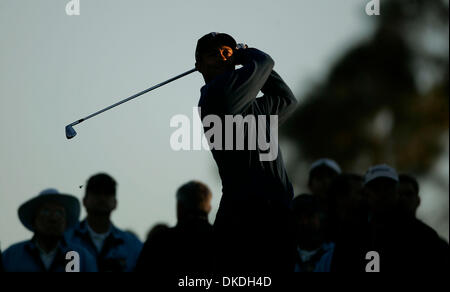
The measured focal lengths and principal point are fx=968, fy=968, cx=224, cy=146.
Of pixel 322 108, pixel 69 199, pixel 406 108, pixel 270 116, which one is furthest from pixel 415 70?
pixel 270 116

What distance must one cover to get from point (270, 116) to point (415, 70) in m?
19.7

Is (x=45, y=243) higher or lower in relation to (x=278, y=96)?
lower

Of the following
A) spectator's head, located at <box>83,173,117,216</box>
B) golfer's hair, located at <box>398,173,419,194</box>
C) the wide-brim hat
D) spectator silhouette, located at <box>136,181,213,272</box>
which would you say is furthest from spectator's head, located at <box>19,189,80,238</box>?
golfer's hair, located at <box>398,173,419,194</box>

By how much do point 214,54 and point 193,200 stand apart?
6.10 ft

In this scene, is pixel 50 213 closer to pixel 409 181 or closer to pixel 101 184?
pixel 101 184

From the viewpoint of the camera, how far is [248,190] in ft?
17.1

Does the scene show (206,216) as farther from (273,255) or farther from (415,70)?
(415,70)

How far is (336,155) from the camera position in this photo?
25031 mm

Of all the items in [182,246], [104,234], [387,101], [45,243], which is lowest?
[182,246]

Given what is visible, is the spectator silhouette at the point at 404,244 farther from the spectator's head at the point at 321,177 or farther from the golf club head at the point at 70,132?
the golf club head at the point at 70,132

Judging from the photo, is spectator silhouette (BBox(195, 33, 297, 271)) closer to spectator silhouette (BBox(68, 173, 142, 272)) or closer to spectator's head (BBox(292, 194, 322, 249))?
spectator's head (BBox(292, 194, 322, 249))

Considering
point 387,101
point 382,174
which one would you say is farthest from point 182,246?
point 387,101
